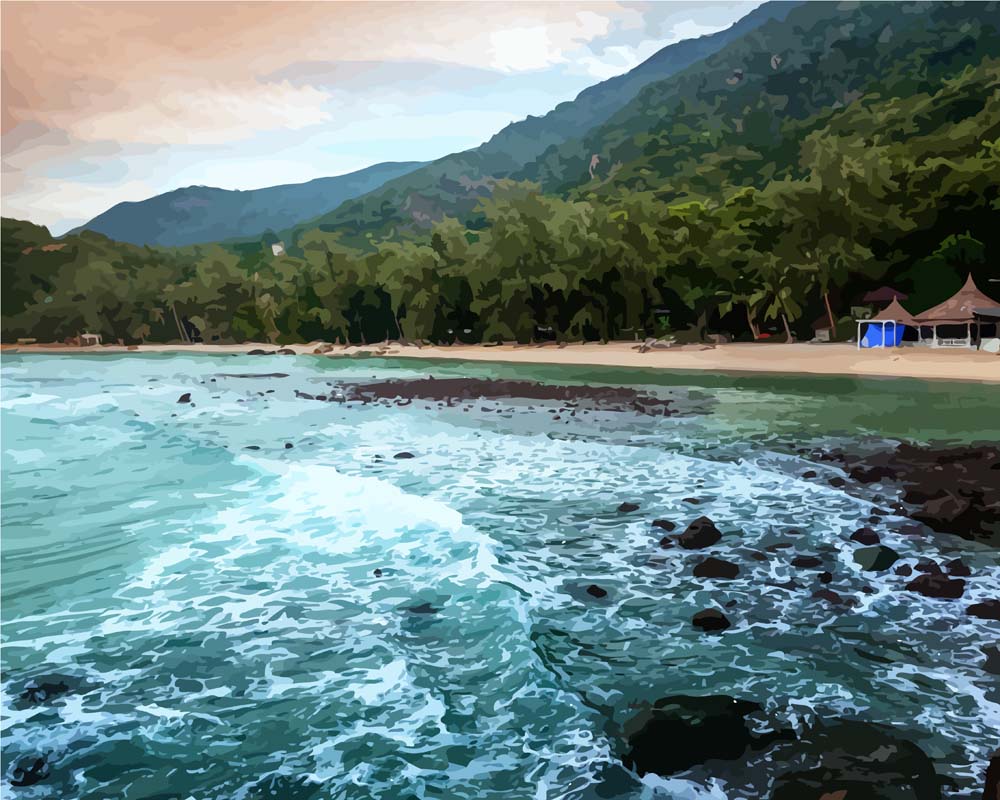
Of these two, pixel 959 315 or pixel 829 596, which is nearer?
pixel 829 596

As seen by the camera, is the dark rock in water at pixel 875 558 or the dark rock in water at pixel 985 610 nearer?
the dark rock in water at pixel 985 610

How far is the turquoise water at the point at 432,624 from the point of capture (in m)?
3.16

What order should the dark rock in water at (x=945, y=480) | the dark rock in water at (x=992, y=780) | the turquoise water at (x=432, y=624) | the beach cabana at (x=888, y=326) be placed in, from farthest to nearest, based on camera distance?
the beach cabana at (x=888, y=326) → the dark rock in water at (x=945, y=480) → the turquoise water at (x=432, y=624) → the dark rock in water at (x=992, y=780)

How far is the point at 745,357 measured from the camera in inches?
1130

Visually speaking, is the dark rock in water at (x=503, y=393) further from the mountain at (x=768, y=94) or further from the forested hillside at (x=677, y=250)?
the mountain at (x=768, y=94)

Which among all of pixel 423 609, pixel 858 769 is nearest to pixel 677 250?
pixel 423 609

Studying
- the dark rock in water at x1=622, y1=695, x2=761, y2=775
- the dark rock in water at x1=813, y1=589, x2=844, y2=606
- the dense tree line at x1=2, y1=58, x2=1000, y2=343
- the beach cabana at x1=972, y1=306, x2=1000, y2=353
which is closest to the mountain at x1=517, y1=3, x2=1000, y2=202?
the dense tree line at x1=2, y1=58, x2=1000, y2=343

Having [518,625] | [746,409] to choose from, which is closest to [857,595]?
[518,625]

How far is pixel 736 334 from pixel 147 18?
2991 cm

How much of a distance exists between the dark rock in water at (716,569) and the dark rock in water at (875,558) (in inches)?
37.9

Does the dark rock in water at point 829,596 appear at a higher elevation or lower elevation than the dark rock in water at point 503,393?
lower

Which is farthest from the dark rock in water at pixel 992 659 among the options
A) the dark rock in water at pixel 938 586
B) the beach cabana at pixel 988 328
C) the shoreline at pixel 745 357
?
the beach cabana at pixel 988 328

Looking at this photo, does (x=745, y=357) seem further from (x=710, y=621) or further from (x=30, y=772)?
(x=30, y=772)

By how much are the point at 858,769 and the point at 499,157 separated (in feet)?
472
